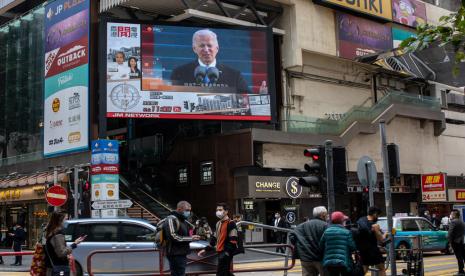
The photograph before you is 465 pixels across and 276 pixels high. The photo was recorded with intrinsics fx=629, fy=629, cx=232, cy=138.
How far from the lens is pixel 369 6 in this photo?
4178 cm

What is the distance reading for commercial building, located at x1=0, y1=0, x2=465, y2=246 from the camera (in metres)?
33.8

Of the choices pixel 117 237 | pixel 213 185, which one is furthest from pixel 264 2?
pixel 117 237

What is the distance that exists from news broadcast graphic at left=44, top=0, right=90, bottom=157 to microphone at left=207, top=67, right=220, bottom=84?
6.70 metres

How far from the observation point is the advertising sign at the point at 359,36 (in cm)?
4075

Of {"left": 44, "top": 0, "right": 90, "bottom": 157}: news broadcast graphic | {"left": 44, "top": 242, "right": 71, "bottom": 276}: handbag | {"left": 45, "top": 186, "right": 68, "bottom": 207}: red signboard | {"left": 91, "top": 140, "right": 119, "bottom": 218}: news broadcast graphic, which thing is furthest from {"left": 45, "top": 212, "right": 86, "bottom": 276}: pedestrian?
{"left": 44, "top": 0, "right": 90, "bottom": 157}: news broadcast graphic

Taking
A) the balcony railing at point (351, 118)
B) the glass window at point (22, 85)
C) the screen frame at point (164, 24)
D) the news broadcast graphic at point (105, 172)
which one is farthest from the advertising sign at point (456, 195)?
the glass window at point (22, 85)

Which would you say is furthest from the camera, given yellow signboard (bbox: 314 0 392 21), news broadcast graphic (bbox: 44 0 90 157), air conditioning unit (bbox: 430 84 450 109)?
air conditioning unit (bbox: 430 84 450 109)

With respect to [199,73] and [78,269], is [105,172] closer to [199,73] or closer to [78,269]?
[78,269]

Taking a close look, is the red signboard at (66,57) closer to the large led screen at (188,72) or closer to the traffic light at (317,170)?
the large led screen at (188,72)

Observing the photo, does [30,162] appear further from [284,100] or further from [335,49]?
[335,49]

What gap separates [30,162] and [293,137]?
16.5 m

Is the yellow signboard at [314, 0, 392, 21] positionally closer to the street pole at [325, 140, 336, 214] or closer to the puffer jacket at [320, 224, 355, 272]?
the street pole at [325, 140, 336, 214]

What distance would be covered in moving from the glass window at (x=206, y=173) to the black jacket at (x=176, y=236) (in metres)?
23.6

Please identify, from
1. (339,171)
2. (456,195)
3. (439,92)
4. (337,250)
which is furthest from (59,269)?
(439,92)
